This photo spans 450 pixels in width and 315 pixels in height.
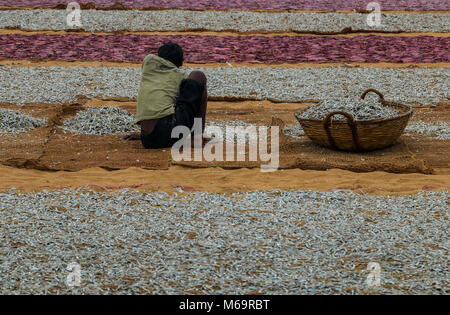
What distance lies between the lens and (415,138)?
505cm

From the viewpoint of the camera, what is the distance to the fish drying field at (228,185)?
2908 millimetres

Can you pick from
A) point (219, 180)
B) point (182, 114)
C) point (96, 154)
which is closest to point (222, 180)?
point (219, 180)

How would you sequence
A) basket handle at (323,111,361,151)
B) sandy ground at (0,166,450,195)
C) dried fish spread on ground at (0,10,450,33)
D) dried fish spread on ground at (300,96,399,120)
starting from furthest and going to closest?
1. dried fish spread on ground at (0,10,450,33)
2. dried fish spread on ground at (300,96,399,120)
3. basket handle at (323,111,361,151)
4. sandy ground at (0,166,450,195)

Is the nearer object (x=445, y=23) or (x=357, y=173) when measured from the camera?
(x=357, y=173)

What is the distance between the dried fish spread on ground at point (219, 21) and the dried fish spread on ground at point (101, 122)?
15.8 feet

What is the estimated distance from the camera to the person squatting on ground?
4.75 m

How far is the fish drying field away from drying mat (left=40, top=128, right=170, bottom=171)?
2cm

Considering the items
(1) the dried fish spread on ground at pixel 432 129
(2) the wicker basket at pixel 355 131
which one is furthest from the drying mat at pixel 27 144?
(1) the dried fish spread on ground at pixel 432 129

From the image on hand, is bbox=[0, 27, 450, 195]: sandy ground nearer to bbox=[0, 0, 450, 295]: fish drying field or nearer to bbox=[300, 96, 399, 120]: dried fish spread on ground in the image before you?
bbox=[0, 0, 450, 295]: fish drying field

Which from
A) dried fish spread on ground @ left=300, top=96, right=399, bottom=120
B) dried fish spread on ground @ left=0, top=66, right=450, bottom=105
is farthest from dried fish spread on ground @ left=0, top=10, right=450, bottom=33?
dried fish spread on ground @ left=300, top=96, right=399, bottom=120

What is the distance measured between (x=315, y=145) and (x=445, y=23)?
689 cm

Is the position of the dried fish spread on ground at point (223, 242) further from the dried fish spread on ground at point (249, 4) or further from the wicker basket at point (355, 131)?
the dried fish spread on ground at point (249, 4)
